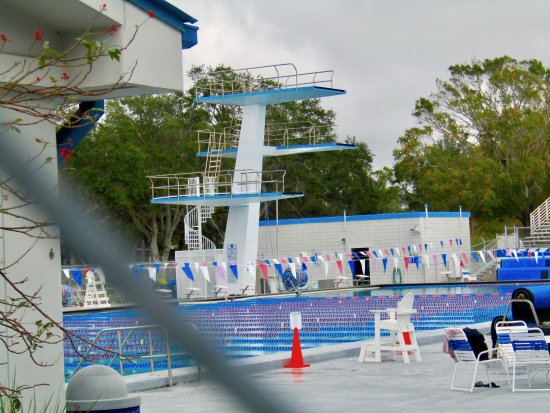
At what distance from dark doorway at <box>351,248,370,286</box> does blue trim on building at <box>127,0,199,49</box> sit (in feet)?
116

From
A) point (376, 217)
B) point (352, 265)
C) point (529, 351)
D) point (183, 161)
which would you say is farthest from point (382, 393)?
point (183, 161)

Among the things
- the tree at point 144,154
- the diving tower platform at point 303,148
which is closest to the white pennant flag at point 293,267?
the diving tower platform at point 303,148

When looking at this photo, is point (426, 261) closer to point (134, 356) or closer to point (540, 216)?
point (540, 216)

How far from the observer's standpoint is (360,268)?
148ft

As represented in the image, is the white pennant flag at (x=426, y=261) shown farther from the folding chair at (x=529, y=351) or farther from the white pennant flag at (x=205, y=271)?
the folding chair at (x=529, y=351)

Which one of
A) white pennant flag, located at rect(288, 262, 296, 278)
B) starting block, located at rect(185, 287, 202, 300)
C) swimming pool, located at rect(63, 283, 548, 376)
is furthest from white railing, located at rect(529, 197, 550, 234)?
starting block, located at rect(185, 287, 202, 300)

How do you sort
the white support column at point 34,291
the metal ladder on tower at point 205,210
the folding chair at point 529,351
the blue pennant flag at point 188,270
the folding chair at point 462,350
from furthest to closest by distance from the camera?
the metal ladder on tower at point 205,210, the blue pennant flag at point 188,270, the folding chair at point 462,350, the folding chair at point 529,351, the white support column at point 34,291

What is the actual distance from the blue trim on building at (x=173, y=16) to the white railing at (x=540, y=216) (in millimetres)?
49718

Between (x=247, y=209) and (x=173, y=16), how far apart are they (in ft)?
104

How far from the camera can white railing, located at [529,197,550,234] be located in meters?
55.4

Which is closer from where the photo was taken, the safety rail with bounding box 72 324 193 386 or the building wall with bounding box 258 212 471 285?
the safety rail with bounding box 72 324 193 386

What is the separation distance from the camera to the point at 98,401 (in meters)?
6.73

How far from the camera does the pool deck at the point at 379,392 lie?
10469mm

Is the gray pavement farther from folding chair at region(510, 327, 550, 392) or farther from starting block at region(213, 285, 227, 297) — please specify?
starting block at region(213, 285, 227, 297)
